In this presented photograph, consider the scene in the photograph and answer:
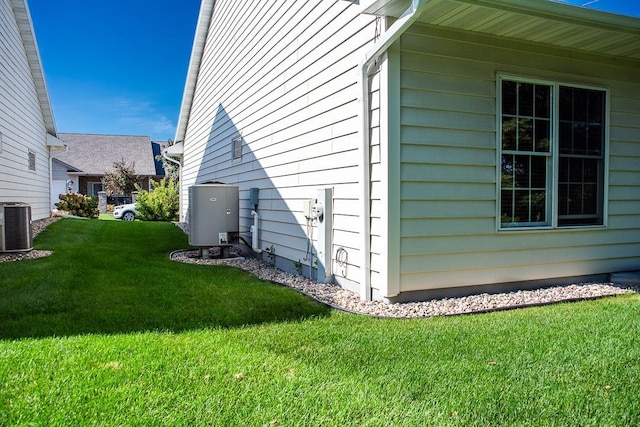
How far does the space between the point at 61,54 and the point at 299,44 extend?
2292 cm

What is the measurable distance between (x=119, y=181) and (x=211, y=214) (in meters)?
22.0

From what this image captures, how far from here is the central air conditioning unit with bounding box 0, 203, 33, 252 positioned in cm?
718

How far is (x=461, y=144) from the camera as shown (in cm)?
446

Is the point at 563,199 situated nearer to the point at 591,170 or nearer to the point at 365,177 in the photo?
the point at 591,170

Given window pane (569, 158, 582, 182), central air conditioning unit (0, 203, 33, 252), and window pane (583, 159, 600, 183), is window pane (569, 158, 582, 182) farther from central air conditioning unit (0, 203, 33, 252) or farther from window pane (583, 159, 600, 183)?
central air conditioning unit (0, 203, 33, 252)

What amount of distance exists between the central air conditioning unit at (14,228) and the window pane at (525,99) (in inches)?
308

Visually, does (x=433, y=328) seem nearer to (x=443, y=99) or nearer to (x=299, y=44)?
(x=443, y=99)

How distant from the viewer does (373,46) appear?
418cm

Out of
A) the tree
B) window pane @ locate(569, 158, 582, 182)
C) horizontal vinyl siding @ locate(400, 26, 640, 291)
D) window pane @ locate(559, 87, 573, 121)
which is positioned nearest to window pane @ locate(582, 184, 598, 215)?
window pane @ locate(569, 158, 582, 182)

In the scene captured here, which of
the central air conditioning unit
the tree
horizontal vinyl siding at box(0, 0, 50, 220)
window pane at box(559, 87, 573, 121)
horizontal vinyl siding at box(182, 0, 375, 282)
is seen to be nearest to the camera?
horizontal vinyl siding at box(182, 0, 375, 282)

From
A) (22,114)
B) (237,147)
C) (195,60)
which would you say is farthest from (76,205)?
(237,147)

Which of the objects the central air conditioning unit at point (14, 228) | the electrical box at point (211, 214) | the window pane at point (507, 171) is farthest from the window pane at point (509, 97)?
the central air conditioning unit at point (14, 228)

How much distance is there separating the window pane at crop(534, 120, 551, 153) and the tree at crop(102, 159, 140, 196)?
26309 millimetres

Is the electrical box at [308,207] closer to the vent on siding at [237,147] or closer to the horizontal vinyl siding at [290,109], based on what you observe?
the horizontal vinyl siding at [290,109]
